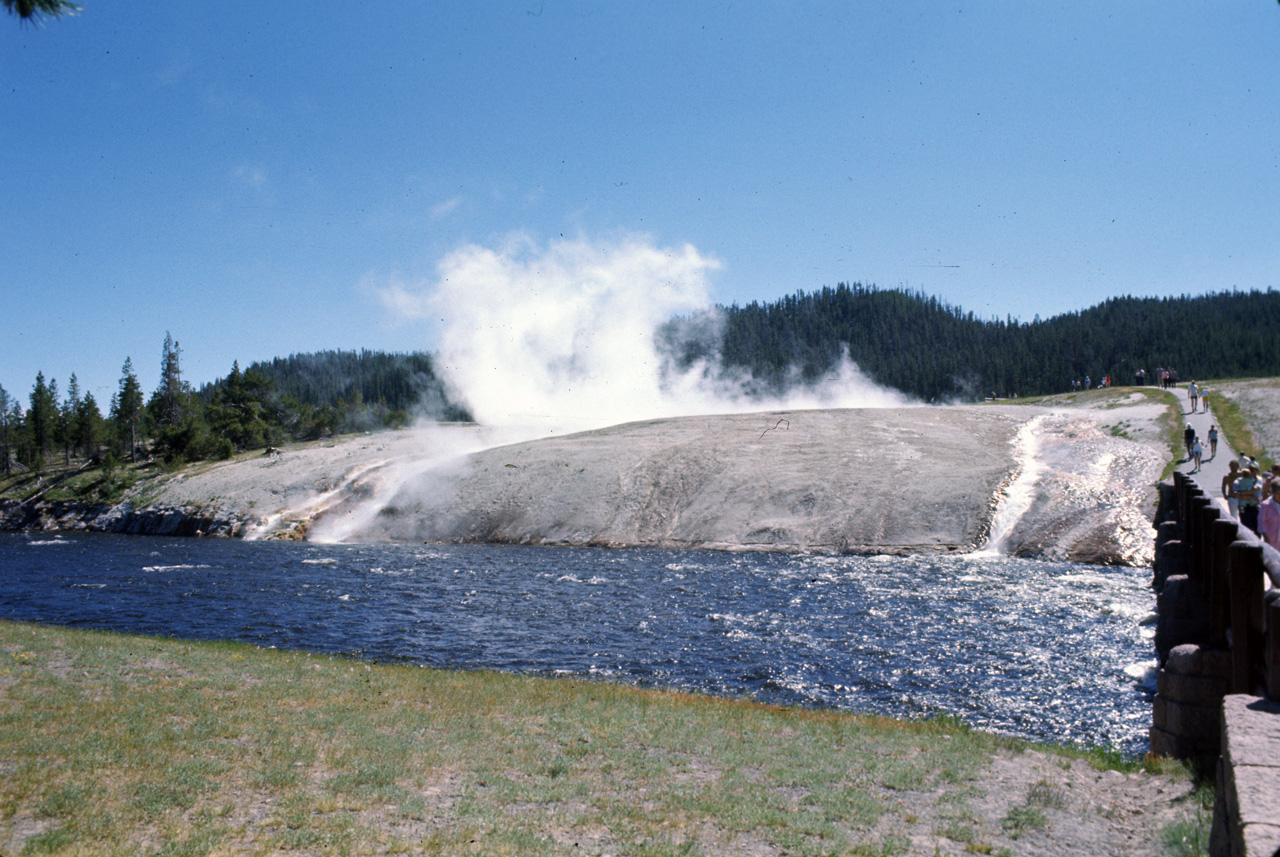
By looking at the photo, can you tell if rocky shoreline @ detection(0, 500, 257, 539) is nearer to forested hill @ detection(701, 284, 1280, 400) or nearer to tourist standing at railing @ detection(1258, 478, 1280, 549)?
tourist standing at railing @ detection(1258, 478, 1280, 549)

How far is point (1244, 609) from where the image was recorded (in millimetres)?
9430

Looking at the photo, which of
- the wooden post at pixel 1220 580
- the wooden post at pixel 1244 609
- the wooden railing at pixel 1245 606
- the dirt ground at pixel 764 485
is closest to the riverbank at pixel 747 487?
the dirt ground at pixel 764 485

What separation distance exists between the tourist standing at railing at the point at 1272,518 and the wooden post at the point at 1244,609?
804 cm

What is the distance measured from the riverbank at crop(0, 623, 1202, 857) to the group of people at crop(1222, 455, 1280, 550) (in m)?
7.69

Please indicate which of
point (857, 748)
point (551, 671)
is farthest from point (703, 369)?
point (857, 748)

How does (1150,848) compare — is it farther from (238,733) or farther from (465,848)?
(238,733)

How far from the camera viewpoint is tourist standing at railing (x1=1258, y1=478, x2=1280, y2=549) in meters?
16.0

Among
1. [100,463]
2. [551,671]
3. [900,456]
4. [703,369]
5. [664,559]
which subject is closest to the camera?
[551,671]

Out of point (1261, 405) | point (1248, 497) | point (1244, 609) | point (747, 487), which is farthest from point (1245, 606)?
point (1261, 405)

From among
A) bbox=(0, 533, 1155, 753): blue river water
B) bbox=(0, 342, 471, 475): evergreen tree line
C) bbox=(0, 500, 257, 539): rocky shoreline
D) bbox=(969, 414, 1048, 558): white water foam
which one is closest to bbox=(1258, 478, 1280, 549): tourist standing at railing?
bbox=(0, 533, 1155, 753): blue river water

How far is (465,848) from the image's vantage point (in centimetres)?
808

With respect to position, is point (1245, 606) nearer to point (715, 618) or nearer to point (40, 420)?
point (715, 618)

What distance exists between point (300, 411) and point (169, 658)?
113 m

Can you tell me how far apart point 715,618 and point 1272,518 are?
Answer: 15040 millimetres
